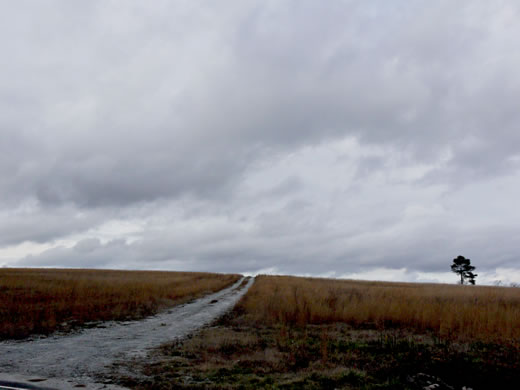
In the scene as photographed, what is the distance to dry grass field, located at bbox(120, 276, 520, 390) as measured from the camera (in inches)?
302

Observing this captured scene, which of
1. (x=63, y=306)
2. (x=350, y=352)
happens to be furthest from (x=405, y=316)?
(x=63, y=306)

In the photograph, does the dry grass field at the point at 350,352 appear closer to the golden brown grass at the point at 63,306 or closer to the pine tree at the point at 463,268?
the golden brown grass at the point at 63,306

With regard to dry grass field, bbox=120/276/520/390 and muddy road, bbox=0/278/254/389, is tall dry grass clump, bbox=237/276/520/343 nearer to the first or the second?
dry grass field, bbox=120/276/520/390

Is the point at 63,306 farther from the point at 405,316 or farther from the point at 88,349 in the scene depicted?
the point at 405,316

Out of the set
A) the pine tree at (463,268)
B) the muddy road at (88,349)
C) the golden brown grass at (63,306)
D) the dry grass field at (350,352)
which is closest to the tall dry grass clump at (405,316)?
the dry grass field at (350,352)

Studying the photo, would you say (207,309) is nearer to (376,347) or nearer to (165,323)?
(165,323)

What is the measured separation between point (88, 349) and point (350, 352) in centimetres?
716

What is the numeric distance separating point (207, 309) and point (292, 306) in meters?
5.66

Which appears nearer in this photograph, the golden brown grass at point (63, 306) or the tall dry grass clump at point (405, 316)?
the tall dry grass clump at point (405, 316)

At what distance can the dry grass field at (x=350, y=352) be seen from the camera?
7.66 metres

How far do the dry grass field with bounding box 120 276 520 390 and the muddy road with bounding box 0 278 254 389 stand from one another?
2.82 feet

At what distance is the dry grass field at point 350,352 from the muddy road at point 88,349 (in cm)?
86

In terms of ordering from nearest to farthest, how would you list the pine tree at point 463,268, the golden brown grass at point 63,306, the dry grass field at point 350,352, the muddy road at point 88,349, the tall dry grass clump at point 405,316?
the dry grass field at point 350,352 < the muddy road at point 88,349 < the tall dry grass clump at point 405,316 < the golden brown grass at point 63,306 < the pine tree at point 463,268

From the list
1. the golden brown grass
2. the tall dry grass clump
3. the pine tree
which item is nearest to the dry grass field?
the tall dry grass clump
